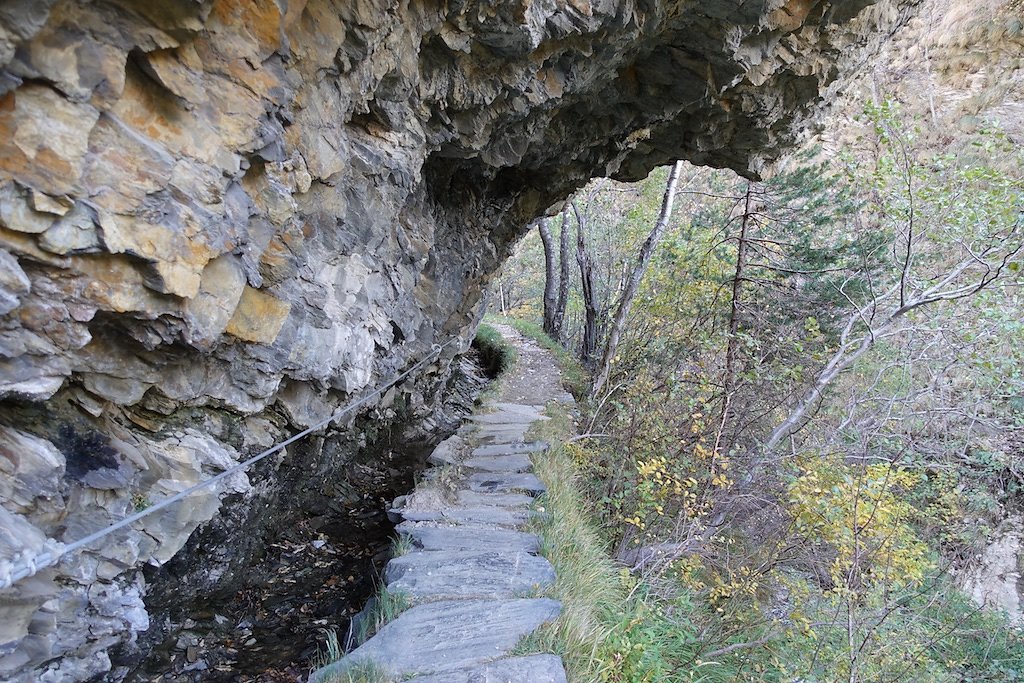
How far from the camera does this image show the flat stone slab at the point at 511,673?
2.96 metres

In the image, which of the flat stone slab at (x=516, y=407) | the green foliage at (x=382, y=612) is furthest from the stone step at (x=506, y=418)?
the green foliage at (x=382, y=612)

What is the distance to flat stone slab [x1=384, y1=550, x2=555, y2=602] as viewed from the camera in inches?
151

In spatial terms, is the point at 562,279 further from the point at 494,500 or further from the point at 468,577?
the point at 468,577

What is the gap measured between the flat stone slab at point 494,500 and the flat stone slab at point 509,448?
1.05m

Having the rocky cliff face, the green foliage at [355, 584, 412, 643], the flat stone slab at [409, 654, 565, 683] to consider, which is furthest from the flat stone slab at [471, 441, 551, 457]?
the flat stone slab at [409, 654, 565, 683]

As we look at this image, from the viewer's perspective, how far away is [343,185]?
14.2 ft

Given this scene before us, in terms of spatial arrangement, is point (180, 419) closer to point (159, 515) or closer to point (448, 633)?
point (159, 515)

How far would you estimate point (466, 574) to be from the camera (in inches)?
159

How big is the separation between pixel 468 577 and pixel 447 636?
25.9 inches

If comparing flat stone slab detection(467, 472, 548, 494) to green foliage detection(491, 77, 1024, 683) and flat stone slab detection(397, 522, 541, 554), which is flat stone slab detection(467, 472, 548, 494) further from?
flat stone slab detection(397, 522, 541, 554)

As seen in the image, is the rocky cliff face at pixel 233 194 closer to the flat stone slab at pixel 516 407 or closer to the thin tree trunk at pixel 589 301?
the flat stone slab at pixel 516 407

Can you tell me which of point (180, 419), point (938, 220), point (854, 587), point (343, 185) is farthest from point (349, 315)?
point (938, 220)

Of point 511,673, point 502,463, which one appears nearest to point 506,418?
point 502,463

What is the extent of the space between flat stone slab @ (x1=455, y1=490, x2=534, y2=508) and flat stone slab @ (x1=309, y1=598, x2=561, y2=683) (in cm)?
148
